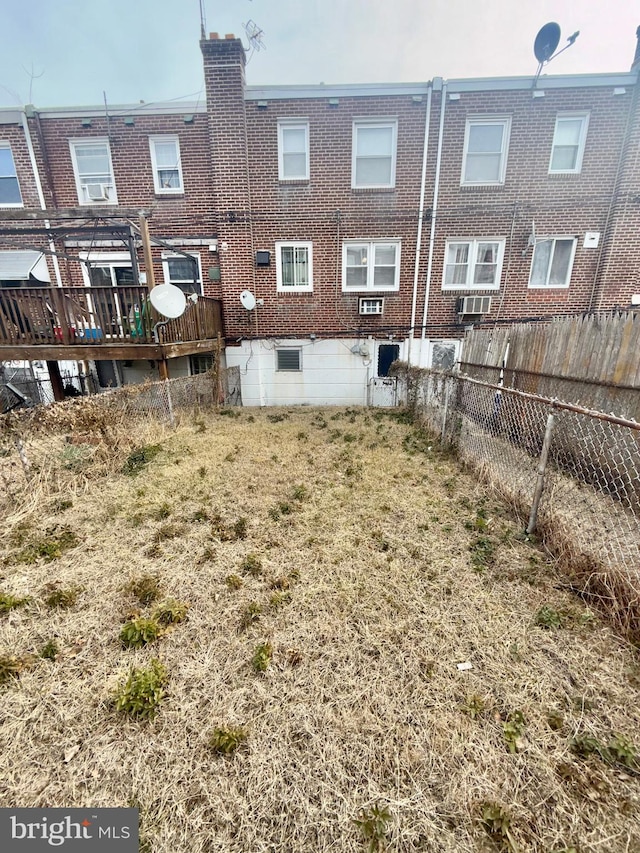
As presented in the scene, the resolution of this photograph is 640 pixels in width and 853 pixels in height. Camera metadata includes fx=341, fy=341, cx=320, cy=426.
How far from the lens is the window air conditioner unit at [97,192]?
9.52 metres

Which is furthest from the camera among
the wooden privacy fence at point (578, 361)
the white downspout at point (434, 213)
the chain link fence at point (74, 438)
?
the white downspout at point (434, 213)

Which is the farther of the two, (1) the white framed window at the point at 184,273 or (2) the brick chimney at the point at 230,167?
(1) the white framed window at the point at 184,273

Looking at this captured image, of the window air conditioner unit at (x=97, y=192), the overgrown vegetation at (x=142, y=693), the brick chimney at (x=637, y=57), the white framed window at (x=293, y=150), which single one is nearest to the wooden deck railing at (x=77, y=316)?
the window air conditioner unit at (x=97, y=192)

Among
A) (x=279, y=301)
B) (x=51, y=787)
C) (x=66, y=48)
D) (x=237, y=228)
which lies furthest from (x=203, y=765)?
(x=66, y=48)

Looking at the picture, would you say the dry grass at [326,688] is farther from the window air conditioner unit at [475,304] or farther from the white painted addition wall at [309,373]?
the window air conditioner unit at [475,304]

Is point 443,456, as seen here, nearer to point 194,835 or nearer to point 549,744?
point 549,744

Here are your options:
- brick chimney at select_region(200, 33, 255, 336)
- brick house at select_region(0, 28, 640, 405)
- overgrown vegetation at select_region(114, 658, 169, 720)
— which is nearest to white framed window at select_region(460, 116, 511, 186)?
brick house at select_region(0, 28, 640, 405)

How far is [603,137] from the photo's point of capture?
28.2 feet

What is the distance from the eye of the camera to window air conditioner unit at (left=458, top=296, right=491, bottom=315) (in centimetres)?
941

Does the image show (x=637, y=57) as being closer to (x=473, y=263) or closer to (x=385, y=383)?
(x=473, y=263)

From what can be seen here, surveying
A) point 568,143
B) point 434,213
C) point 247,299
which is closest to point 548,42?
point 568,143

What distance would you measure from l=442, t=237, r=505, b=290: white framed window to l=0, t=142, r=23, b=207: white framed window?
481 inches

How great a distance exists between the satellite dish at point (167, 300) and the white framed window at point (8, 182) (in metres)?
7.43

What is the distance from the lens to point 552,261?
370 inches
